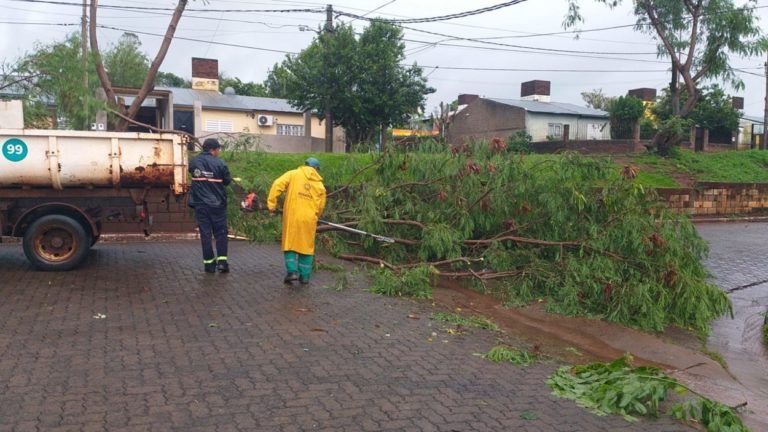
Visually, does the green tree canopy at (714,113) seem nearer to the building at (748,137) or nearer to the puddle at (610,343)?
the building at (748,137)

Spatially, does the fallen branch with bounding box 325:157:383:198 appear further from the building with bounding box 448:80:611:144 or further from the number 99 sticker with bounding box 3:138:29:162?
the building with bounding box 448:80:611:144

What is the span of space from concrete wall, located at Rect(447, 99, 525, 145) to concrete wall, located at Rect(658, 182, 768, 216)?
45.3ft

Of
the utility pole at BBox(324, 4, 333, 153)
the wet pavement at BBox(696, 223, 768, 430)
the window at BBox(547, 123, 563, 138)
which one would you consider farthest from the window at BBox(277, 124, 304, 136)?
the wet pavement at BBox(696, 223, 768, 430)

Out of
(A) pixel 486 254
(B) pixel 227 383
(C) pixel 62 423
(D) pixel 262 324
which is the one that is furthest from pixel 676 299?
(C) pixel 62 423

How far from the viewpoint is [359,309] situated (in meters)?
7.11

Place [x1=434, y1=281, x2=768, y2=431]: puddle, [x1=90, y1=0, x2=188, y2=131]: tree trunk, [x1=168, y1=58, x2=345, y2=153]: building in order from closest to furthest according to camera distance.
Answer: [x1=434, y1=281, x2=768, y2=431]: puddle → [x1=90, y1=0, x2=188, y2=131]: tree trunk → [x1=168, y1=58, x2=345, y2=153]: building

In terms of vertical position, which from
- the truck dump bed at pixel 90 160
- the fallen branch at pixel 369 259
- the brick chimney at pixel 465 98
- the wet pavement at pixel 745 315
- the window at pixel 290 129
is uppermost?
the brick chimney at pixel 465 98

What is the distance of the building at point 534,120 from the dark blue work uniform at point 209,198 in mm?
27029

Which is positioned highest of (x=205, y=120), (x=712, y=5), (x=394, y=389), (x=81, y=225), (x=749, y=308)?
(x=712, y=5)

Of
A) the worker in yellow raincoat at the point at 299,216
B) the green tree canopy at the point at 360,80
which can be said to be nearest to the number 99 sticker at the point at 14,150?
the worker in yellow raincoat at the point at 299,216

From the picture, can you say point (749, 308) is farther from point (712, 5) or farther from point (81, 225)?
point (712, 5)

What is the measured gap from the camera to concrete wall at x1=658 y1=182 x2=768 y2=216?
70.1 feet

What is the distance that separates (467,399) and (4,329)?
4.09 m

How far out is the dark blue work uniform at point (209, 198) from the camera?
8.46 m
